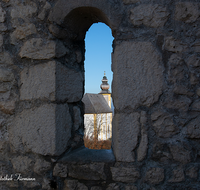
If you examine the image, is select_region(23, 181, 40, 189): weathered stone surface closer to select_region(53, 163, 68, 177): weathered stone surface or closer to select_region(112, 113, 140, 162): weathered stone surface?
select_region(53, 163, 68, 177): weathered stone surface

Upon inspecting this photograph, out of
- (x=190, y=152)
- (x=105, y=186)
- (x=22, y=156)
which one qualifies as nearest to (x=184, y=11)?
(x=190, y=152)

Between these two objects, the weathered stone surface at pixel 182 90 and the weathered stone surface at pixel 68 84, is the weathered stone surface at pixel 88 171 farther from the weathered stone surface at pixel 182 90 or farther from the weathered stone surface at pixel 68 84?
the weathered stone surface at pixel 182 90

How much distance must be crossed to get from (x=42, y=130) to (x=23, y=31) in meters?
1.01

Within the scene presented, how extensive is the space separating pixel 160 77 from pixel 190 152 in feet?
2.32

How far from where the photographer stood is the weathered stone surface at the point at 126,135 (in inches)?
61.7

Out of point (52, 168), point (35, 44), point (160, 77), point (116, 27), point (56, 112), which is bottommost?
point (52, 168)

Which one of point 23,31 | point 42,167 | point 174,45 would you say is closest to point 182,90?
point 174,45

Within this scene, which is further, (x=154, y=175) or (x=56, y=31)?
(x=56, y=31)

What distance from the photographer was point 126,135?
1580 millimetres

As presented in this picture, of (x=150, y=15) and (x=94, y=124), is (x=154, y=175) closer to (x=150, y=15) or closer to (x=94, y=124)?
(x=150, y=15)

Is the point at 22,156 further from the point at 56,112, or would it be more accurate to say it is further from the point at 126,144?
the point at 126,144

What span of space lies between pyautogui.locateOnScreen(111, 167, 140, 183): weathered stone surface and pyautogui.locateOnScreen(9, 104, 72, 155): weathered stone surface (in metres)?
0.58

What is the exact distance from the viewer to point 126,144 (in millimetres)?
1584

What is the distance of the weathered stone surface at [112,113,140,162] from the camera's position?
1.57 m
